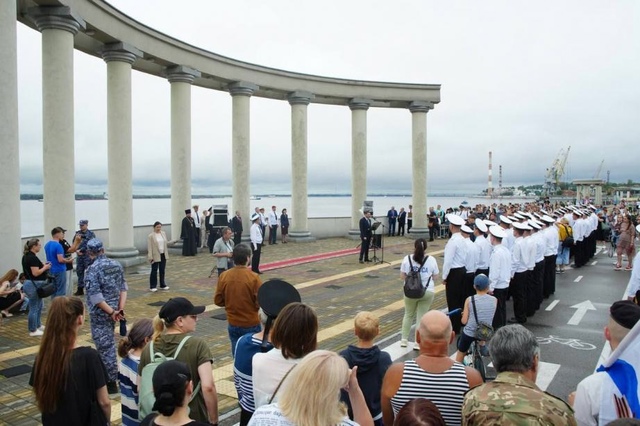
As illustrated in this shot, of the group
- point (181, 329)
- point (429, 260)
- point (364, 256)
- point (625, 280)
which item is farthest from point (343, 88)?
point (181, 329)

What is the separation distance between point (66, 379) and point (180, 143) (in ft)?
58.4

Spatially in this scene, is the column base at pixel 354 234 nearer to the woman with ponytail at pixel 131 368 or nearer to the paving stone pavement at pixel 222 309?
the paving stone pavement at pixel 222 309

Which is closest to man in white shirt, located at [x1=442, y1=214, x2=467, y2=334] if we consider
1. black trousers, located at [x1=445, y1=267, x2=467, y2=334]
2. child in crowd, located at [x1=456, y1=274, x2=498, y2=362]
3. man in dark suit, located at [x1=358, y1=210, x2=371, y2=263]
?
black trousers, located at [x1=445, y1=267, x2=467, y2=334]

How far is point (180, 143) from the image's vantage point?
20.3m

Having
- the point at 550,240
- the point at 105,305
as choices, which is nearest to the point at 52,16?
the point at 105,305

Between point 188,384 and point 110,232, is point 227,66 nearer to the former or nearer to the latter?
point 110,232

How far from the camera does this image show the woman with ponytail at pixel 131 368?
3.96m

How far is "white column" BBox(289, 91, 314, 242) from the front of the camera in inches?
995

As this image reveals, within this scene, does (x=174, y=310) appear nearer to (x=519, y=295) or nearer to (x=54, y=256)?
(x=54, y=256)

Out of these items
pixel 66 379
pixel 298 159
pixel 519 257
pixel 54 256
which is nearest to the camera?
pixel 66 379

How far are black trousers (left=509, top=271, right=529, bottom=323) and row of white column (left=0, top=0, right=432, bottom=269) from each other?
1106 centimetres

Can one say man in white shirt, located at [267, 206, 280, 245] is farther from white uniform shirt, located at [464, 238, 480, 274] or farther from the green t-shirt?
the green t-shirt

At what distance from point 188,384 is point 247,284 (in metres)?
3.06

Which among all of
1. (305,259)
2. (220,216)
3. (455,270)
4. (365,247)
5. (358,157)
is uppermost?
(358,157)
